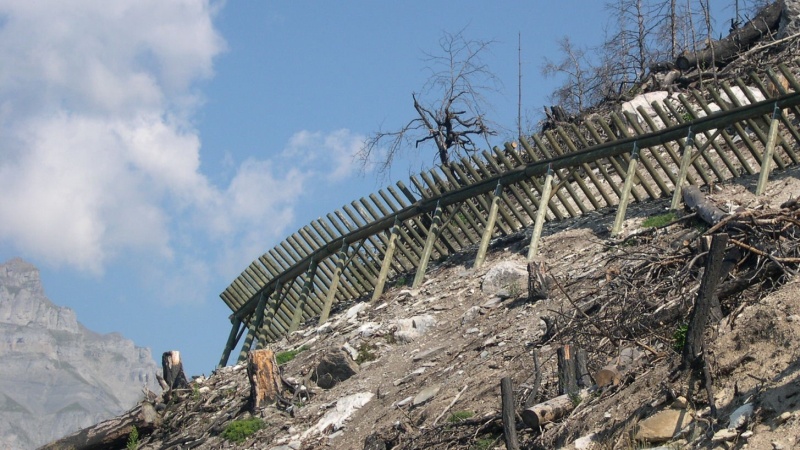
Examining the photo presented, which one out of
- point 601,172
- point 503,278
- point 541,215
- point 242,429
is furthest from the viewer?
point 601,172

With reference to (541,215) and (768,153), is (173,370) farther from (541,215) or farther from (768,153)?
(768,153)

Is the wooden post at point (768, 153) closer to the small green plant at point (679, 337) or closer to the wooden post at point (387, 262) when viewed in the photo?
the small green plant at point (679, 337)

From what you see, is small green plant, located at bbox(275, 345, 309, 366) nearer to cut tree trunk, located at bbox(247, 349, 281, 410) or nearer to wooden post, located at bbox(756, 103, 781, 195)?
cut tree trunk, located at bbox(247, 349, 281, 410)

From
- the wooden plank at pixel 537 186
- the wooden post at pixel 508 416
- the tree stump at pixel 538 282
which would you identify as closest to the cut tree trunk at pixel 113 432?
the tree stump at pixel 538 282

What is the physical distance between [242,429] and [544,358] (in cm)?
382

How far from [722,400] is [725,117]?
583 cm

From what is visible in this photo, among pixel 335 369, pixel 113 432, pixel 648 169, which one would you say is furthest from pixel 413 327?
pixel 113 432

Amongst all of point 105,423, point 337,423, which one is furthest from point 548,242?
point 105,423

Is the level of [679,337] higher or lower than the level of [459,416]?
lower

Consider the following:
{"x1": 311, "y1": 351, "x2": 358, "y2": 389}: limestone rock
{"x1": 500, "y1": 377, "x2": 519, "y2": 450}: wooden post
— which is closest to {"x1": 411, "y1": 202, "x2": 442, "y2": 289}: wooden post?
{"x1": 311, "y1": 351, "x2": 358, "y2": 389}: limestone rock

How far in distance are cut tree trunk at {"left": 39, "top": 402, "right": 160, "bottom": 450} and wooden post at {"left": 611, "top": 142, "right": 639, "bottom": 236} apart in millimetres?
5678

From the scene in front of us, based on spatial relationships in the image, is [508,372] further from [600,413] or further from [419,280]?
[419,280]

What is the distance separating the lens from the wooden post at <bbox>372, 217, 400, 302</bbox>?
48.0 feet

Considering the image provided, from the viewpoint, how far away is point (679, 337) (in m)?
7.74
